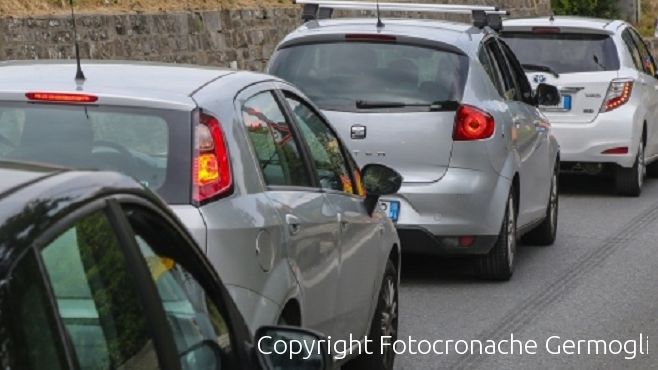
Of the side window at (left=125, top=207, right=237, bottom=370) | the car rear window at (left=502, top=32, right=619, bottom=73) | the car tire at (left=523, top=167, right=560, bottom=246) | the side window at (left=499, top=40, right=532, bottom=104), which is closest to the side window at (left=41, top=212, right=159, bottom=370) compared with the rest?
the side window at (left=125, top=207, right=237, bottom=370)

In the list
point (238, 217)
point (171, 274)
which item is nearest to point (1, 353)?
point (171, 274)

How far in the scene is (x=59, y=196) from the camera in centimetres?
320

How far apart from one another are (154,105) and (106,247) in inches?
107

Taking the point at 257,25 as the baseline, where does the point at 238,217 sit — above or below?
above

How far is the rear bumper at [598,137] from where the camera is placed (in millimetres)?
16766

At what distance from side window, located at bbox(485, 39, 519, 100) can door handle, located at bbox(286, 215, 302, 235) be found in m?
5.69

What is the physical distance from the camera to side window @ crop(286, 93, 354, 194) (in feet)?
24.1

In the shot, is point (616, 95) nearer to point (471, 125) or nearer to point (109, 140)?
point (471, 125)

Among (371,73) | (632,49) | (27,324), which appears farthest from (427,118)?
(27,324)

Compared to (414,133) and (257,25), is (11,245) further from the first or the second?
(257,25)

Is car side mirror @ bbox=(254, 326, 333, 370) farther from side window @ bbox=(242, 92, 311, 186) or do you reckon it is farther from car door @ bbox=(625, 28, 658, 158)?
car door @ bbox=(625, 28, 658, 158)

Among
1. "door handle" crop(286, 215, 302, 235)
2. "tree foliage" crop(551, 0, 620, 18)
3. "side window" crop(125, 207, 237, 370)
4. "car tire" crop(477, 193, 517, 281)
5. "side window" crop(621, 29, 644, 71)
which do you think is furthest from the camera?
"tree foliage" crop(551, 0, 620, 18)

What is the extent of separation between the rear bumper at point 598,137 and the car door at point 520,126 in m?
4.10

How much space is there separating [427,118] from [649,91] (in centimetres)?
734
